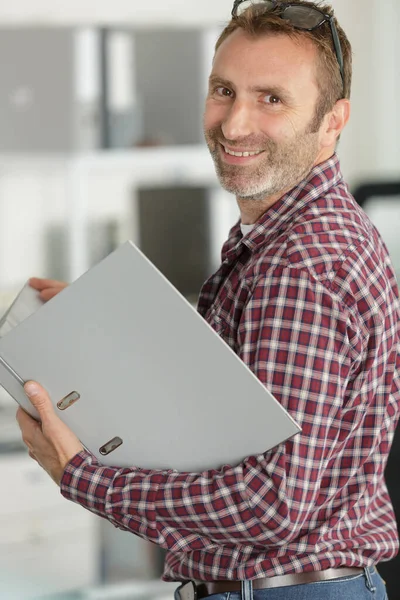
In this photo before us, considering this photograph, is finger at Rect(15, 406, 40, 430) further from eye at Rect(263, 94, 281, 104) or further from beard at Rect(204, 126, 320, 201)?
eye at Rect(263, 94, 281, 104)

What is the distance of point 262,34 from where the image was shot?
3.84ft

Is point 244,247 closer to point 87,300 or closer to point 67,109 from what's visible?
point 87,300

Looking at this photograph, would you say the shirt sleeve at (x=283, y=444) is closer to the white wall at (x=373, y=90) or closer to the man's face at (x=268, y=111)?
the man's face at (x=268, y=111)

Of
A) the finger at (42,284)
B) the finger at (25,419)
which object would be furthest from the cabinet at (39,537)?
the finger at (25,419)

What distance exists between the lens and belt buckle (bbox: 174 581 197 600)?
119 cm

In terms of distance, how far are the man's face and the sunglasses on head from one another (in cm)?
3

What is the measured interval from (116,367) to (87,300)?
0.33ft

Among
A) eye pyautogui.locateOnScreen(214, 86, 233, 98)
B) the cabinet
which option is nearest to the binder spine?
eye pyautogui.locateOnScreen(214, 86, 233, 98)

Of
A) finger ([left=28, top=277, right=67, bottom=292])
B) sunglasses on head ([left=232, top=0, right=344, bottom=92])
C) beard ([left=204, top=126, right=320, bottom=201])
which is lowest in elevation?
finger ([left=28, top=277, right=67, bottom=292])

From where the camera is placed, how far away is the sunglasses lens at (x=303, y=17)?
3.83 feet

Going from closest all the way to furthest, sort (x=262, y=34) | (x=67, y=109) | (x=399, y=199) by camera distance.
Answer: (x=262, y=34)
(x=399, y=199)
(x=67, y=109)

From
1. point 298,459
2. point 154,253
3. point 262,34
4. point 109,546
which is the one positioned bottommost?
point 109,546

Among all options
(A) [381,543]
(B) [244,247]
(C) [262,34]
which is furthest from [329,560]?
(C) [262,34]

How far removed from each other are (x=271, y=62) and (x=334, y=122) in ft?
0.48
